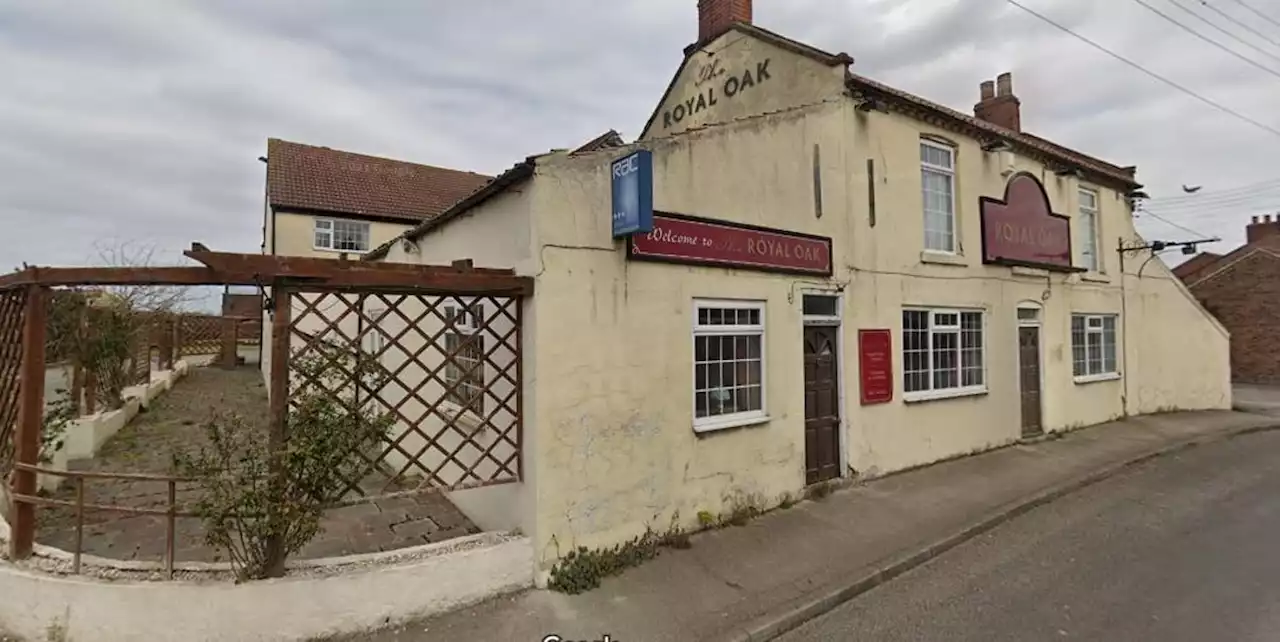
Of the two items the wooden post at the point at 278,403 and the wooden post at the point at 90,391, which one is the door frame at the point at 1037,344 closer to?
the wooden post at the point at 278,403

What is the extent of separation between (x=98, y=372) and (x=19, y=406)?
6.60 m

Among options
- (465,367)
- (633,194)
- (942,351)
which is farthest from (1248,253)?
(465,367)

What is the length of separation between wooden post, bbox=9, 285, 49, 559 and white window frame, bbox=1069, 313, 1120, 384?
53.2ft

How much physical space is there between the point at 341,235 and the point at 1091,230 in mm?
22086

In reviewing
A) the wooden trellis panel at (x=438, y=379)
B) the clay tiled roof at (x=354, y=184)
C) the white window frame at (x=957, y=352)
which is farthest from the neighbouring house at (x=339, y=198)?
the white window frame at (x=957, y=352)

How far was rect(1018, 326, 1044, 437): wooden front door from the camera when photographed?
475 inches

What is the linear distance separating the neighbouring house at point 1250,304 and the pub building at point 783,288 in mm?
14555

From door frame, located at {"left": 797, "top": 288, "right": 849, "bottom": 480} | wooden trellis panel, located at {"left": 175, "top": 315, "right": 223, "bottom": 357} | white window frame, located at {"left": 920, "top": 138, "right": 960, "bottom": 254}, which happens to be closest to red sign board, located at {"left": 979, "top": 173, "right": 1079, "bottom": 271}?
white window frame, located at {"left": 920, "top": 138, "right": 960, "bottom": 254}

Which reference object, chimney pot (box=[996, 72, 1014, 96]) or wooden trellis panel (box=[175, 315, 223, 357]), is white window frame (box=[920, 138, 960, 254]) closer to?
chimney pot (box=[996, 72, 1014, 96])

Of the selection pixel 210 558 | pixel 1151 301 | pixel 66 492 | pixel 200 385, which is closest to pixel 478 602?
pixel 210 558

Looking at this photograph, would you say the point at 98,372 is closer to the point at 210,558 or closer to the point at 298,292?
the point at 210,558

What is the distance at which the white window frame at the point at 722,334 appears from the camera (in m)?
7.07

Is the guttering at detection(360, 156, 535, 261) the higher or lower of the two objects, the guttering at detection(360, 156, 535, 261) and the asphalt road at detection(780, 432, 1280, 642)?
the higher

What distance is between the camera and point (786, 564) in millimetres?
6188
